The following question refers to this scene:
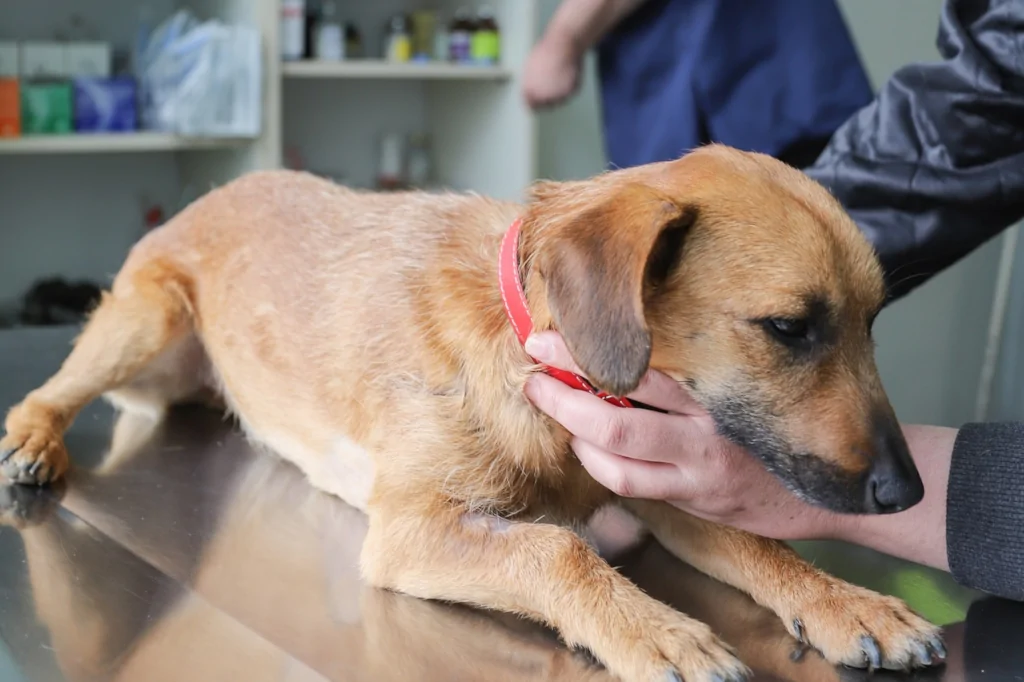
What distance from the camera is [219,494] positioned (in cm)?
161

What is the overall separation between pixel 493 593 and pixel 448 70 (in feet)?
8.95

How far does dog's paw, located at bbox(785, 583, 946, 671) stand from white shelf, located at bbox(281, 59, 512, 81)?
8.90 ft

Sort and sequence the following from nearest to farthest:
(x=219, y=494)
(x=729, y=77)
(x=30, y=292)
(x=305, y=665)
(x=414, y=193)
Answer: (x=305, y=665), (x=219, y=494), (x=414, y=193), (x=729, y=77), (x=30, y=292)

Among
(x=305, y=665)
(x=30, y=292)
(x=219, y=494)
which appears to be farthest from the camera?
(x=30, y=292)

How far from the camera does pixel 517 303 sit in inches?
51.4

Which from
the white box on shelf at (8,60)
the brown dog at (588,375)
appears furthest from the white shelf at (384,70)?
the brown dog at (588,375)

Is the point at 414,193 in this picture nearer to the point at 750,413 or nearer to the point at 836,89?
the point at 750,413

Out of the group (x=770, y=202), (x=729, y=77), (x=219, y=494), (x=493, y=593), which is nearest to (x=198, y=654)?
(x=493, y=593)

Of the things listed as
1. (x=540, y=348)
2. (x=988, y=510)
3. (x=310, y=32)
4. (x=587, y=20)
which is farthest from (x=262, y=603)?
(x=310, y=32)

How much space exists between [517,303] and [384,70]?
2500 millimetres

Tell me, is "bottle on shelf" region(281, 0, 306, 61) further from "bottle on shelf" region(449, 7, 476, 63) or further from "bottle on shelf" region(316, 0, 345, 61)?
"bottle on shelf" region(449, 7, 476, 63)

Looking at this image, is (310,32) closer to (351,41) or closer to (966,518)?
(351,41)

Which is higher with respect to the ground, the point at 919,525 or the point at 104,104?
the point at 104,104

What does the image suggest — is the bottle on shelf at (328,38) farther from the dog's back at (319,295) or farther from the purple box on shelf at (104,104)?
the dog's back at (319,295)
